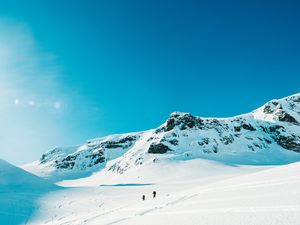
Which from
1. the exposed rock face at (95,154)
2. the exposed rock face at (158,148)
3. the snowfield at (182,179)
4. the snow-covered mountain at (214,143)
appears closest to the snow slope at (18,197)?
the snowfield at (182,179)

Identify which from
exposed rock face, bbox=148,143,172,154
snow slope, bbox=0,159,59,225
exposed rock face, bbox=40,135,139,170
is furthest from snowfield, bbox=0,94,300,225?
exposed rock face, bbox=40,135,139,170

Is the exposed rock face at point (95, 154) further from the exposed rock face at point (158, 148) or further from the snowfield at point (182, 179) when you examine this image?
the exposed rock face at point (158, 148)

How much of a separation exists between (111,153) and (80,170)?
56.0ft

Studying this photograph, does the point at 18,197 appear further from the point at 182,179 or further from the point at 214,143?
the point at 214,143

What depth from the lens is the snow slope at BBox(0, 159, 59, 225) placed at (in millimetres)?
34719

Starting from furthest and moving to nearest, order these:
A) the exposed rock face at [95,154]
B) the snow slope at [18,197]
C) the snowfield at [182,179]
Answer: the exposed rock face at [95,154]
the snow slope at [18,197]
the snowfield at [182,179]

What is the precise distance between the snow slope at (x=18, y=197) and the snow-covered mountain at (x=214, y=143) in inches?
1424

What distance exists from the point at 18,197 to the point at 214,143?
252 feet

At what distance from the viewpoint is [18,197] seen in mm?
44531

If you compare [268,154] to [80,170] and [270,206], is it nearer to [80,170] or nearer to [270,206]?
[80,170]

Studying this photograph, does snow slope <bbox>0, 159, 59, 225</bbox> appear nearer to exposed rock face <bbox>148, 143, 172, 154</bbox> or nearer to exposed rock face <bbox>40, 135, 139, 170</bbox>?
exposed rock face <bbox>148, 143, 172, 154</bbox>

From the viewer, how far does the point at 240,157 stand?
326 ft

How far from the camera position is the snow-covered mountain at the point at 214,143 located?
10094cm

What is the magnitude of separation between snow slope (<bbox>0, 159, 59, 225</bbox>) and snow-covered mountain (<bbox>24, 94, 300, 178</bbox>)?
36.2 meters
